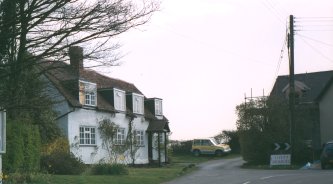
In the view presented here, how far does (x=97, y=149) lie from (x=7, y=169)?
48.1 ft

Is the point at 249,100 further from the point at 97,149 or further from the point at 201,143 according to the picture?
the point at 201,143

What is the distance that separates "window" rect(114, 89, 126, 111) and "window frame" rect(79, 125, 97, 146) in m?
3.62

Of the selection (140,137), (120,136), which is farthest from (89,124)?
(140,137)

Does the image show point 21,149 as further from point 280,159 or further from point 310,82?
point 310,82

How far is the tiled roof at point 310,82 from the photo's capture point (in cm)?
5492

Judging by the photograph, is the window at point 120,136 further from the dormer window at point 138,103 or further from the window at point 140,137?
the dormer window at point 138,103

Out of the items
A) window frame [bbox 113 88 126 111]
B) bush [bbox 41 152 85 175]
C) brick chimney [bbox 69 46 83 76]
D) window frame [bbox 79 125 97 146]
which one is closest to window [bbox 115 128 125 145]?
window frame [bbox 113 88 126 111]

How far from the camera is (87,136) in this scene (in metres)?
36.2

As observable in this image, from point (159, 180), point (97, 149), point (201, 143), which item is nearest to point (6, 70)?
point (159, 180)

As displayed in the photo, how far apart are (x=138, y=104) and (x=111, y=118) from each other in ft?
16.9

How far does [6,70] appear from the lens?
13.4 m

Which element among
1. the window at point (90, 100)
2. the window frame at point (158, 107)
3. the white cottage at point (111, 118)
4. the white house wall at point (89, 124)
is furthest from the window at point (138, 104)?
the window at point (90, 100)

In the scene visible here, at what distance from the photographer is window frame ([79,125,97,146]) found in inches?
1396

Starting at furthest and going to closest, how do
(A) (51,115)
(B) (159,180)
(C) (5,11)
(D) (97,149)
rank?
(D) (97,149)
(A) (51,115)
(B) (159,180)
(C) (5,11)
